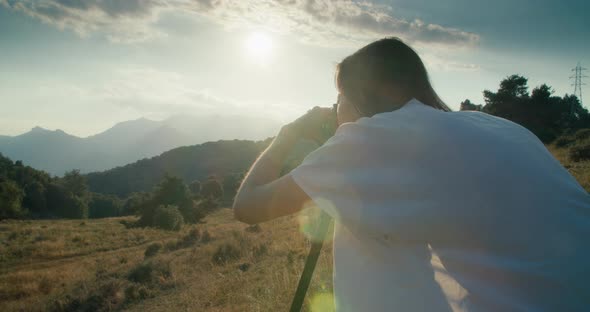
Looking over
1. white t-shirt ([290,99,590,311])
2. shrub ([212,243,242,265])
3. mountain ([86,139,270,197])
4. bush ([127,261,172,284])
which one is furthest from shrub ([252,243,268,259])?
mountain ([86,139,270,197])

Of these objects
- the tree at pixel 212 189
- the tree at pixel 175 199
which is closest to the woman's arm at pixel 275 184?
the tree at pixel 175 199

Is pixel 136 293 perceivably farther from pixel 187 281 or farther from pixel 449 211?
pixel 449 211

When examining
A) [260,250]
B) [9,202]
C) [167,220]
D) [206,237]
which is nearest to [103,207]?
[9,202]

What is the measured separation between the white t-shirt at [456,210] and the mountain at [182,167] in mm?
106731

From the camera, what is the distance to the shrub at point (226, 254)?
1080 centimetres

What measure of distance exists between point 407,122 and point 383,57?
1.35 feet

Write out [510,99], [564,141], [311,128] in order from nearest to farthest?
[311,128] → [564,141] → [510,99]

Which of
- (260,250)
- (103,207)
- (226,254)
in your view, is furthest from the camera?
(103,207)

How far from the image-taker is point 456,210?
89 cm

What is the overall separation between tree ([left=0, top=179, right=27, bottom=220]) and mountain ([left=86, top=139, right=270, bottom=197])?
2296 inches

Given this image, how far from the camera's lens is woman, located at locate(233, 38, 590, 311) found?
0.88m

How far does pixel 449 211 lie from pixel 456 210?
0.05ft

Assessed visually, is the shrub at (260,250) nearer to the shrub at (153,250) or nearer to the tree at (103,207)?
the shrub at (153,250)

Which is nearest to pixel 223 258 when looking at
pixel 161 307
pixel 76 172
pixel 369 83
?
pixel 161 307
